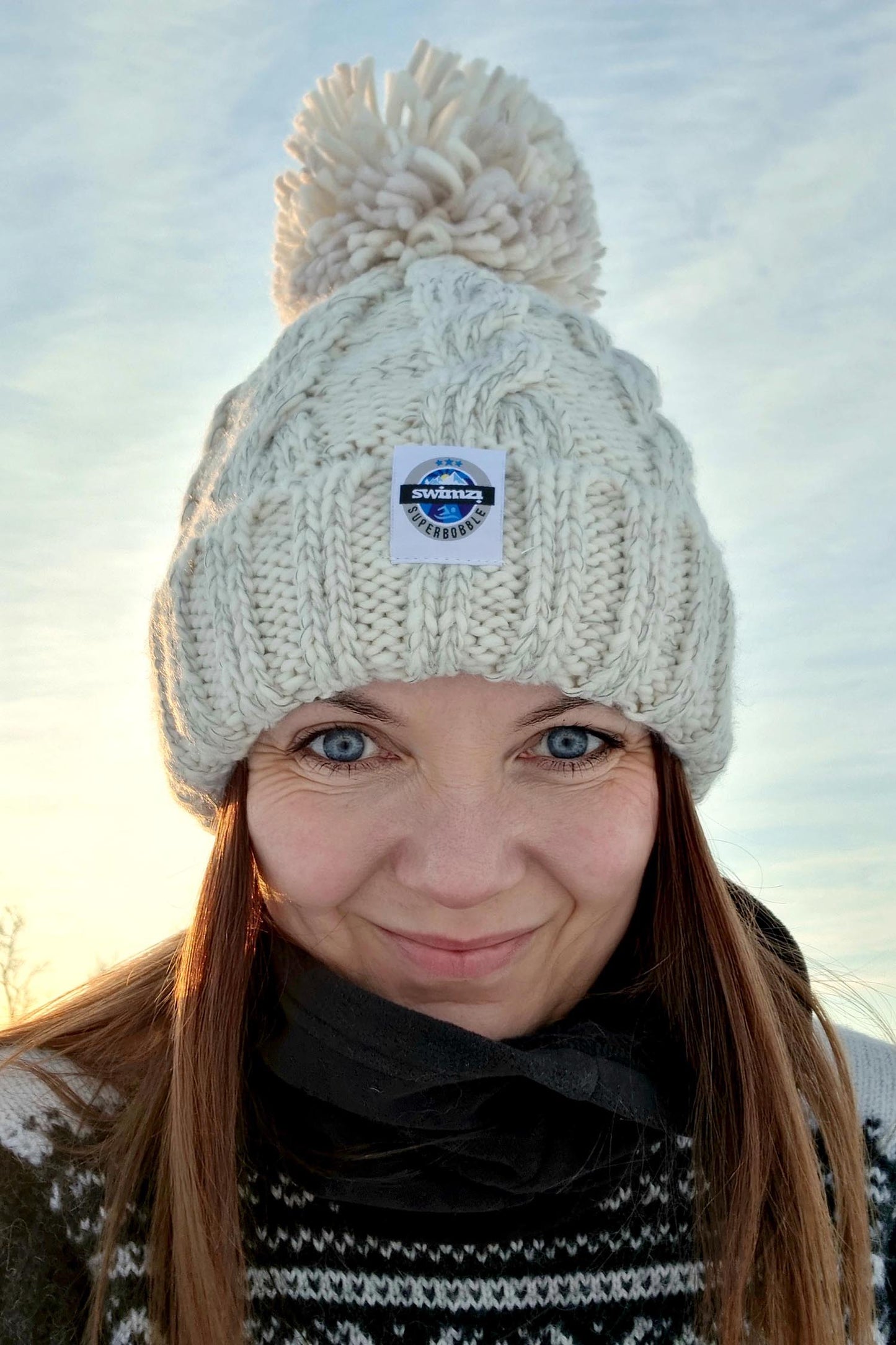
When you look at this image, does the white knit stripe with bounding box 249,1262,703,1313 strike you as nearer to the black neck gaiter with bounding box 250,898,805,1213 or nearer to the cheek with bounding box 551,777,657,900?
the black neck gaiter with bounding box 250,898,805,1213

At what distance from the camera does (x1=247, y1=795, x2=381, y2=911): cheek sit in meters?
2.07

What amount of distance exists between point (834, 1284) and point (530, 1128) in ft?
2.12

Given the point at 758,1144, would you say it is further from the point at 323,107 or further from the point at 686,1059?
the point at 323,107

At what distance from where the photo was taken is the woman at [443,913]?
2.03 meters

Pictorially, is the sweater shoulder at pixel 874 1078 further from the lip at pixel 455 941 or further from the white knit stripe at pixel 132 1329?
the white knit stripe at pixel 132 1329

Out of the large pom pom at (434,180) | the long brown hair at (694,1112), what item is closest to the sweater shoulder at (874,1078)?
the long brown hair at (694,1112)

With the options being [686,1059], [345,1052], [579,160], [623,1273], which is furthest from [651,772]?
[579,160]

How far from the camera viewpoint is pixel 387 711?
2025 mm

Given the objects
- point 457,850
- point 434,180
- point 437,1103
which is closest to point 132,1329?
point 437,1103

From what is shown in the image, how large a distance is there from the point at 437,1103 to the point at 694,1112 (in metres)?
0.54

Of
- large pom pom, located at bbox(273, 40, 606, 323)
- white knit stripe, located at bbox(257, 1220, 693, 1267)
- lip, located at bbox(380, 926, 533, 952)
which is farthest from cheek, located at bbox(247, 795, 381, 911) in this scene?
large pom pom, located at bbox(273, 40, 606, 323)

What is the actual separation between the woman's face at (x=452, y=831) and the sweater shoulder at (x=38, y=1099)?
1.61ft

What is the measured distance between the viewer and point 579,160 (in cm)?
263

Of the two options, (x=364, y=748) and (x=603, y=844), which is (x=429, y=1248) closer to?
(x=603, y=844)
